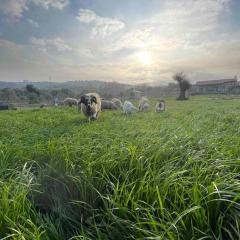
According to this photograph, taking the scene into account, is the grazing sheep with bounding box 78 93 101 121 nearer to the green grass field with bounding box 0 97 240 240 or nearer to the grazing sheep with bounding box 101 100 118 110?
the green grass field with bounding box 0 97 240 240

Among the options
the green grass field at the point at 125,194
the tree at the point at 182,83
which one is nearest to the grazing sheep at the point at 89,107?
the green grass field at the point at 125,194

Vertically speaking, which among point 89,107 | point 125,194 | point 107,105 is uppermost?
point 89,107

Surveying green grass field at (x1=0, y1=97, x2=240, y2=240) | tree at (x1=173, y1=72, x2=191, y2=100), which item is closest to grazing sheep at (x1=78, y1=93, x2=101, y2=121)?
green grass field at (x1=0, y1=97, x2=240, y2=240)

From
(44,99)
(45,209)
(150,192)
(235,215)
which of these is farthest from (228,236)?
(44,99)

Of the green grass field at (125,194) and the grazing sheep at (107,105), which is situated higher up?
the green grass field at (125,194)

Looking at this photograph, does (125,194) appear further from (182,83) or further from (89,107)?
(182,83)

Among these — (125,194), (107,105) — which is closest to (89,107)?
(125,194)

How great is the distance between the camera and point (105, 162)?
3391 millimetres

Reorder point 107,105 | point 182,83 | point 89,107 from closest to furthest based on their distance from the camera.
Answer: point 89,107 → point 107,105 → point 182,83

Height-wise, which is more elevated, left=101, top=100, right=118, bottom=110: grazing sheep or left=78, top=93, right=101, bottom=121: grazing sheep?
left=78, top=93, right=101, bottom=121: grazing sheep

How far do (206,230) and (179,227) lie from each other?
219mm

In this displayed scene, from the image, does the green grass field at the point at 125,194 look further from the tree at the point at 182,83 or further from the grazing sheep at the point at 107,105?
the tree at the point at 182,83

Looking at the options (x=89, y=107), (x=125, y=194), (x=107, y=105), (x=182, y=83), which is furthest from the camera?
(x=182, y=83)

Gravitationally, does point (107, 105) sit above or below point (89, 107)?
below
